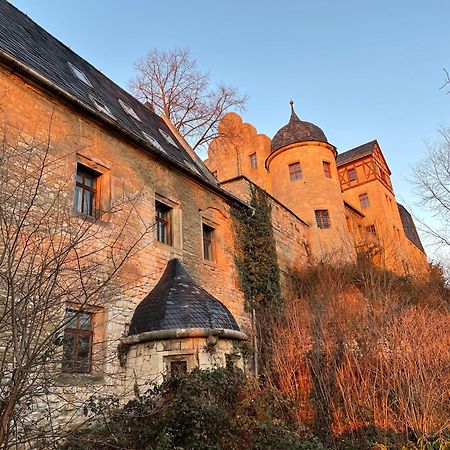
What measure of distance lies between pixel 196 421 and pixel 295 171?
17156mm

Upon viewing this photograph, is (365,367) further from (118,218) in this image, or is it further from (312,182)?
(312,182)

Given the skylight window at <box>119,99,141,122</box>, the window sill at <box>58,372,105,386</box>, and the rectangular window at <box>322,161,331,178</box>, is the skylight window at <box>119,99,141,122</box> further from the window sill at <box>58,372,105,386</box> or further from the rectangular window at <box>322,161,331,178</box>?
the rectangular window at <box>322,161,331,178</box>

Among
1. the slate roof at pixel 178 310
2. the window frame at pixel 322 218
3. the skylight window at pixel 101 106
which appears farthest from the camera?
the window frame at pixel 322 218

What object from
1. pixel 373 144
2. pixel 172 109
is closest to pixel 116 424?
pixel 172 109

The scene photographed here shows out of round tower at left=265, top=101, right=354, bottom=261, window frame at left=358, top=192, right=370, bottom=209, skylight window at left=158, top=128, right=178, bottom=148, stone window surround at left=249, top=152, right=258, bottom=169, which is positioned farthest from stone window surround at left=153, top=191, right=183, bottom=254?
window frame at left=358, top=192, right=370, bottom=209

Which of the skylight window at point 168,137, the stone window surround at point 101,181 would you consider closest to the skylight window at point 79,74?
the skylight window at point 168,137

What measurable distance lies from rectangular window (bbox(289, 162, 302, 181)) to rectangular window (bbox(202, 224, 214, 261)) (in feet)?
31.7

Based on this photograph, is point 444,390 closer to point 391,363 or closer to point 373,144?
point 391,363

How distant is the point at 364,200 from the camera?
26703 mm

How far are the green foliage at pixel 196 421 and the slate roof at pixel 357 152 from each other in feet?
79.5

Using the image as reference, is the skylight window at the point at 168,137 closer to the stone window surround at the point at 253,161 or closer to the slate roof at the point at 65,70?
the slate roof at the point at 65,70

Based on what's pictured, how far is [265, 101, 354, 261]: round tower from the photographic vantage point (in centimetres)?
1920

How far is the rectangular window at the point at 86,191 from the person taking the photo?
27.9 feet

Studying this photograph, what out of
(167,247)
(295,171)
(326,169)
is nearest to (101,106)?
(167,247)
